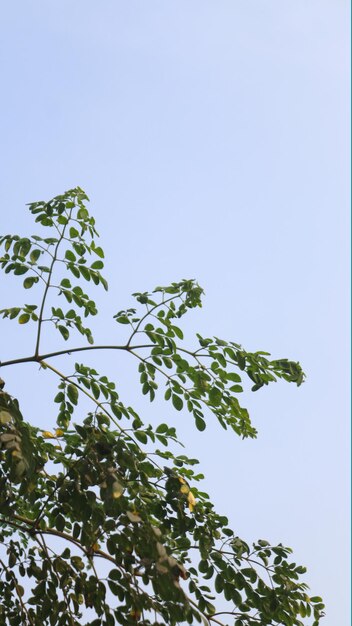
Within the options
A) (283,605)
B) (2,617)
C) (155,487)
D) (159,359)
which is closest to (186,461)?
(155,487)

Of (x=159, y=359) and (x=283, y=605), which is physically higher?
(x=159, y=359)

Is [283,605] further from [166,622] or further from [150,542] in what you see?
[150,542]

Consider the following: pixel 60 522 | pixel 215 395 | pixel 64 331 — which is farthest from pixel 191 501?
pixel 64 331

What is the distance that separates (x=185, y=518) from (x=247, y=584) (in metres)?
0.42

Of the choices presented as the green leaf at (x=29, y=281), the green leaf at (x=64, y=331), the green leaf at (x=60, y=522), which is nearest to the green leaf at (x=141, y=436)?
the green leaf at (x=60, y=522)

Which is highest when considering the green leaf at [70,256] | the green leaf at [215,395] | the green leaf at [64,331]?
the green leaf at [70,256]

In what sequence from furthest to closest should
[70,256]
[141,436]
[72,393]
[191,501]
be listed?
[70,256]
[72,393]
[141,436]
[191,501]

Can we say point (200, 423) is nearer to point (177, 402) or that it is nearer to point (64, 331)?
point (177, 402)

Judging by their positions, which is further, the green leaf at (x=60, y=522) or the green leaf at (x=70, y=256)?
the green leaf at (x=70, y=256)

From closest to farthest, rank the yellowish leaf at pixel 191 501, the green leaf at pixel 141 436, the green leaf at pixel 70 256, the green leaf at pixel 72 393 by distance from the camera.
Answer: the yellowish leaf at pixel 191 501 → the green leaf at pixel 141 436 → the green leaf at pixel 72 393 → the green leaf at pixel 70 256

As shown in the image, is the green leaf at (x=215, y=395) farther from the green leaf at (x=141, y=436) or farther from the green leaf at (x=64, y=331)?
the green leaf at (x=64, y=331)

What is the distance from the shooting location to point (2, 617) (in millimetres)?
3387

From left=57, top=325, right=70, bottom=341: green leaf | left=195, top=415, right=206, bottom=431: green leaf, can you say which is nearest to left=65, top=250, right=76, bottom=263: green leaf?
left=57, top=325, right=70, bottom=341: green leaf

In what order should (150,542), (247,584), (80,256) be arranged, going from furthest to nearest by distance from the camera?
1. (80,256)
2. (247,584)
3. (150,542)
